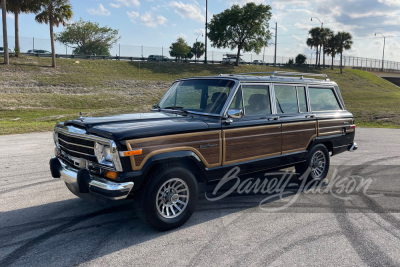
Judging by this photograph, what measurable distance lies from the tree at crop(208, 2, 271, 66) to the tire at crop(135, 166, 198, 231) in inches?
2111

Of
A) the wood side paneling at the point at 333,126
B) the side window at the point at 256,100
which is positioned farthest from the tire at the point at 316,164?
the side window at the point at 256,100

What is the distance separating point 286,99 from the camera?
6004 millimetres

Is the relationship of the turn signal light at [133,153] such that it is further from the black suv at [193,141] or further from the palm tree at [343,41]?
the palm tree at [343,41]

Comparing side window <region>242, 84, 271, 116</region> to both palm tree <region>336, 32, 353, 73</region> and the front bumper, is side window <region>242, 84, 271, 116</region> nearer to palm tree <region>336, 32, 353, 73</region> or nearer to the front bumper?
the front bumper

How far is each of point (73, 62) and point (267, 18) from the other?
32675 millimetres

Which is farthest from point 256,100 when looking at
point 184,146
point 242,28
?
point 242,28

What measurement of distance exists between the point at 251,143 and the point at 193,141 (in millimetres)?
1170

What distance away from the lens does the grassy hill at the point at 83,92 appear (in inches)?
797

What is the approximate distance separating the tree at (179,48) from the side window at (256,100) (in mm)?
65625

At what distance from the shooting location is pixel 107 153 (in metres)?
3.98

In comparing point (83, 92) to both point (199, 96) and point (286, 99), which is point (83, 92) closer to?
point (199, 96)

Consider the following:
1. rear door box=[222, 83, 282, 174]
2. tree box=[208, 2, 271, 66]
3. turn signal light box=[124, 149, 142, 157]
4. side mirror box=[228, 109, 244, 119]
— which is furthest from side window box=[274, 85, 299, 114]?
tree box=[208, 2, 271, 66]

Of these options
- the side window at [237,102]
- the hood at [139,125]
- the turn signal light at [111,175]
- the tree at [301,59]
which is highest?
the tree at [301,59]

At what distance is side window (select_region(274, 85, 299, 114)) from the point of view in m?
5.82
